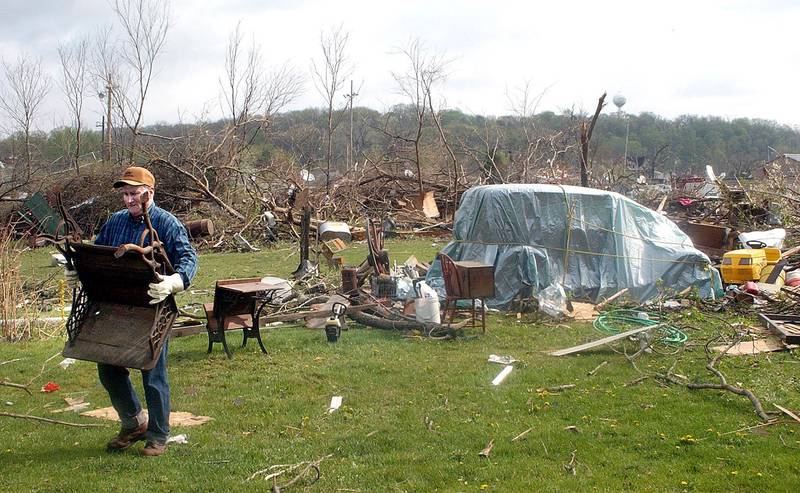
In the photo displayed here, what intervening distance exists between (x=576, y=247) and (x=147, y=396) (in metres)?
8.08

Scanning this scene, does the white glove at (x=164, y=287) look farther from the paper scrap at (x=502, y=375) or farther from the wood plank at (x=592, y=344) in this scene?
the wood plank at (x=592, y=344)

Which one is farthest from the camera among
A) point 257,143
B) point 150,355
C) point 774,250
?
point 257,143

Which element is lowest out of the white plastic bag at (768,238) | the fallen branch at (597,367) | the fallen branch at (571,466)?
the fallen branch at (597,367)

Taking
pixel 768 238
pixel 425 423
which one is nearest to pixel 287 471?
pixel 425 423

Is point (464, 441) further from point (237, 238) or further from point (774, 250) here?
point (237, 238)

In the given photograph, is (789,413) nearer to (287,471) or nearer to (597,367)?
(597,367)

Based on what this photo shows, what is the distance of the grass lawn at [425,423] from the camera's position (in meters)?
4.45

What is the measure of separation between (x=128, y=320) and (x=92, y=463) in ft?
3.34

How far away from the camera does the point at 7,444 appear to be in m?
5.12

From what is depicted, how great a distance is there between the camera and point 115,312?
183 inches

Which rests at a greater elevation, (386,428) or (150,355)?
(150,355)

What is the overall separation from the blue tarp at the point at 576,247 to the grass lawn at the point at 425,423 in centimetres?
244

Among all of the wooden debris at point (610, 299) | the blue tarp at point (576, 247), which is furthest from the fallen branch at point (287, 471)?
the wooden debris at point (610, 299)

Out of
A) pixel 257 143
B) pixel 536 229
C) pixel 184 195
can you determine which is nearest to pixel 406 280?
pixel 536 229
